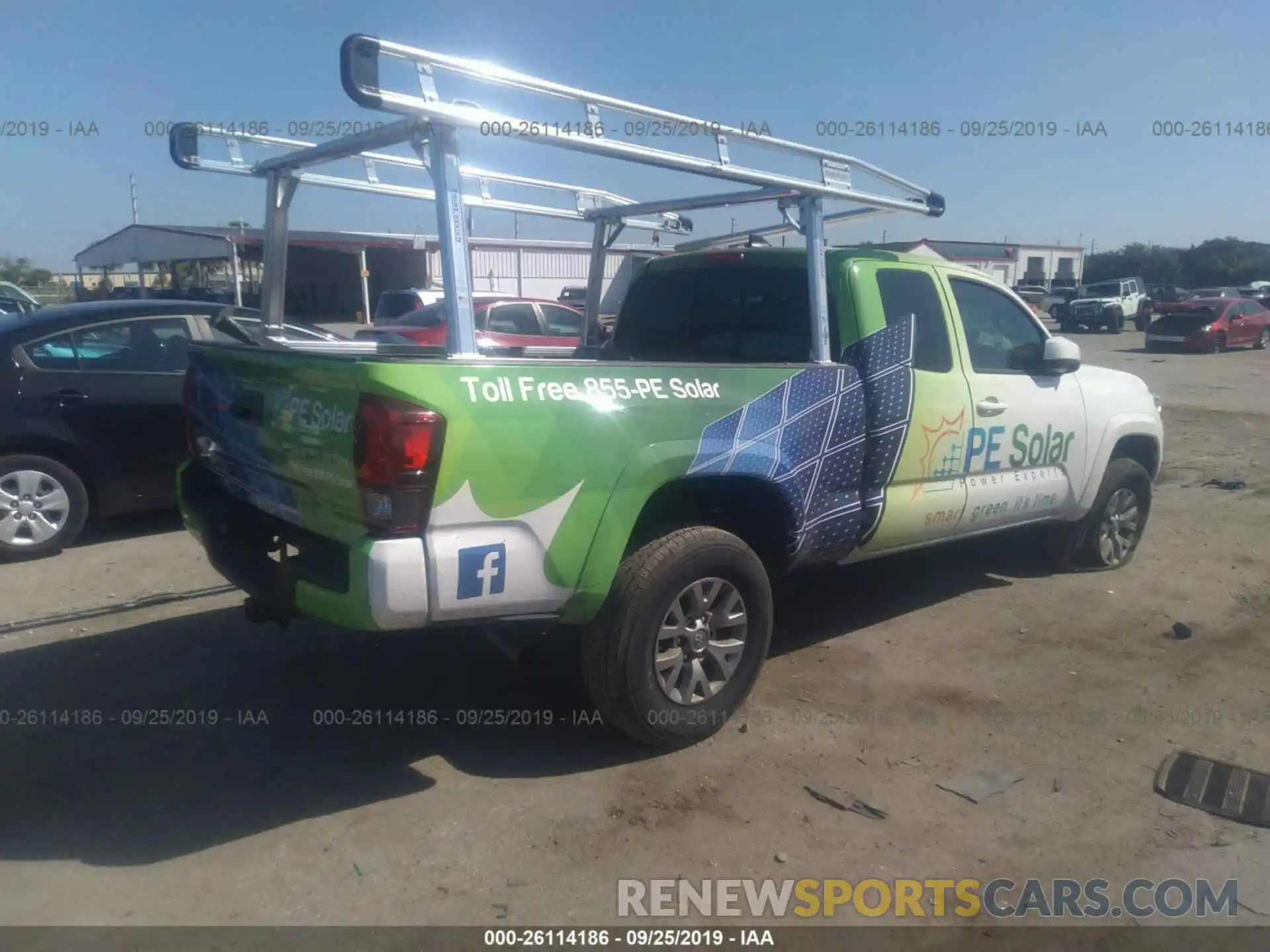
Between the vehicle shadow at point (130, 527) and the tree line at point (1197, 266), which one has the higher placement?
the tree line at point (1197, 266)

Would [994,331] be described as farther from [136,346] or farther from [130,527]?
[130,527]

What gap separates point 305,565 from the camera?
3.54m

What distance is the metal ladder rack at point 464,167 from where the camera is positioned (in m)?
3.10

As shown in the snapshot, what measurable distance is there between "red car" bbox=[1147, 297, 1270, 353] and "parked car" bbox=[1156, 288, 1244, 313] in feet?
0.16

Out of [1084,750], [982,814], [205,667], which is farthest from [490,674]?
[1084,750]

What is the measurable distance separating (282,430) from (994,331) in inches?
150

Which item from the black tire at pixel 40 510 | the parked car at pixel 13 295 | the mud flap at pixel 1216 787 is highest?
the parked car at pixel 13 295

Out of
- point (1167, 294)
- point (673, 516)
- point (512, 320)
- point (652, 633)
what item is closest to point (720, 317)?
point (673, 516)

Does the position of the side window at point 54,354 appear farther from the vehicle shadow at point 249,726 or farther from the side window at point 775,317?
the side window at point 775,317

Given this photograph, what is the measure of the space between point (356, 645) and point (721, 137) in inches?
120

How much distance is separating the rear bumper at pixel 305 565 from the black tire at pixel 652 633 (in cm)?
77

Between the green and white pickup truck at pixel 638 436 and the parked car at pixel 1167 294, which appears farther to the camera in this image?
the parked car at pixel 1167 294

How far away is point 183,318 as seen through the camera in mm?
6938

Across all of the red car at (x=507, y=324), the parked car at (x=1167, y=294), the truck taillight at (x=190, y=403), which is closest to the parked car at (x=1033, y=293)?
the parked car at (x=1167, y=294)
